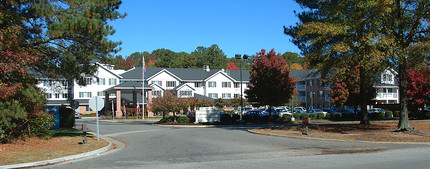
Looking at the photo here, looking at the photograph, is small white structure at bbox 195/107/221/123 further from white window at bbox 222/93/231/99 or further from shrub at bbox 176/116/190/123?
white window at bbox 222/93/231/99

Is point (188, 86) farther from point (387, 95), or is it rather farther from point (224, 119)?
point (387, 95)

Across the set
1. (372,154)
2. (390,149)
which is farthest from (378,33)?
(372,154)

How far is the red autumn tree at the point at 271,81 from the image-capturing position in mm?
36719

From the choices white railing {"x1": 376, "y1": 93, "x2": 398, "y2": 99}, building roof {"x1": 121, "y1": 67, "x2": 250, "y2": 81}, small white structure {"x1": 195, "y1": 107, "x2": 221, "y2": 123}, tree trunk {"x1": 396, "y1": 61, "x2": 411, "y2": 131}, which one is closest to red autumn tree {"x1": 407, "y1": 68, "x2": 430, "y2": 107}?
small white structure {"x1": 195, "y1": 107, "x2": 221, "y2": 123}

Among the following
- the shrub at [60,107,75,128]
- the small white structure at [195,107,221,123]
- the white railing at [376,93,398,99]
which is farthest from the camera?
the white railing at [376,93,398,99]

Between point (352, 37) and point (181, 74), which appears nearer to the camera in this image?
point (352, 37)

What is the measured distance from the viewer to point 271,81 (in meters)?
36.8

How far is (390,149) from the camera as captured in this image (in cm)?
1462

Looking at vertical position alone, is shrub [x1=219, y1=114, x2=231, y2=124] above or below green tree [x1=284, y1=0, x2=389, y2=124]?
below

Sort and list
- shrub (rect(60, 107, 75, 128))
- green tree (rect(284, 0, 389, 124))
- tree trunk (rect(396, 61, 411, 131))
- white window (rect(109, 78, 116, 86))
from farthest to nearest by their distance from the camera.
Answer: white window (rect(109, 78, 116, 86)) → shrub (rect(60, 107, 75, 128)) → tree trunk (rect(396, 61, 411, 131)) → green tree (rect(284, 0, 389, 124))

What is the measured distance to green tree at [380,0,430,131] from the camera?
19.2m

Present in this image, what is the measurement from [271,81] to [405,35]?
16.8 m

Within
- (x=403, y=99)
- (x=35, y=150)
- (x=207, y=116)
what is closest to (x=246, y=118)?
(x=207, y=116)

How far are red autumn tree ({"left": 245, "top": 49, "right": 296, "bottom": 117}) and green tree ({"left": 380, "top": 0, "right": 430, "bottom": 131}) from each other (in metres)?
16.2
